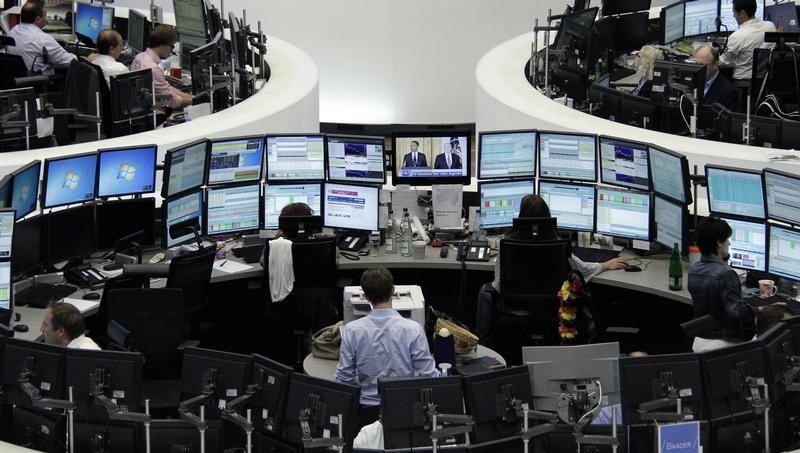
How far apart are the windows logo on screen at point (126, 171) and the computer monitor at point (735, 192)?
3.36m

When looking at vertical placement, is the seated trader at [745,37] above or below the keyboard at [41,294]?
above

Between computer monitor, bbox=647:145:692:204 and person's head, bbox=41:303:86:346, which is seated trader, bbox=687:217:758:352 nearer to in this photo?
computer monitor, bbox=647:145:692:204

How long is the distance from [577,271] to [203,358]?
277 cm

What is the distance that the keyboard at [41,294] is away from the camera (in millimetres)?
7578

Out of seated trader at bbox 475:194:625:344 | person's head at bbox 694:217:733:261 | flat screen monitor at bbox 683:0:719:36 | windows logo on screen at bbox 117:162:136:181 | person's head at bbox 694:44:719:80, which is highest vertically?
flat screen monitor at bbox 683:0:719:36

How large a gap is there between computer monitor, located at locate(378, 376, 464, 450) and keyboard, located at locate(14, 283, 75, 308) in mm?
2824

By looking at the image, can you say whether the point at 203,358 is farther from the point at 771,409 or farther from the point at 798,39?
the point at 798,39

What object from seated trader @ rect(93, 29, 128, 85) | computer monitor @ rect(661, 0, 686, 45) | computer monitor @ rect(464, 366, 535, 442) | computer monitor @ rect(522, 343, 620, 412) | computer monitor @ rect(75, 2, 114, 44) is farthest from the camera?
computer monitor @ rect(75, 2, 114, 44)

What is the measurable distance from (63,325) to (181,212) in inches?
85.6

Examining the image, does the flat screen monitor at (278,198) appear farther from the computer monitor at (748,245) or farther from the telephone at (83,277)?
the computer monitor at (748,245)

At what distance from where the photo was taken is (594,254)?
8516 mm

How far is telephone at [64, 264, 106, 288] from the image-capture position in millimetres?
7930

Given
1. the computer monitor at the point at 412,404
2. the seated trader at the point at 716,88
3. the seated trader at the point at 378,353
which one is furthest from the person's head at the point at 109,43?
the computer monitor at the point at 412,404

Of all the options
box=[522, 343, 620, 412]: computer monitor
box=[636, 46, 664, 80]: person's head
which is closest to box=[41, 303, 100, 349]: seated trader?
box=[522, 343, 620, 412]: computer monitor
